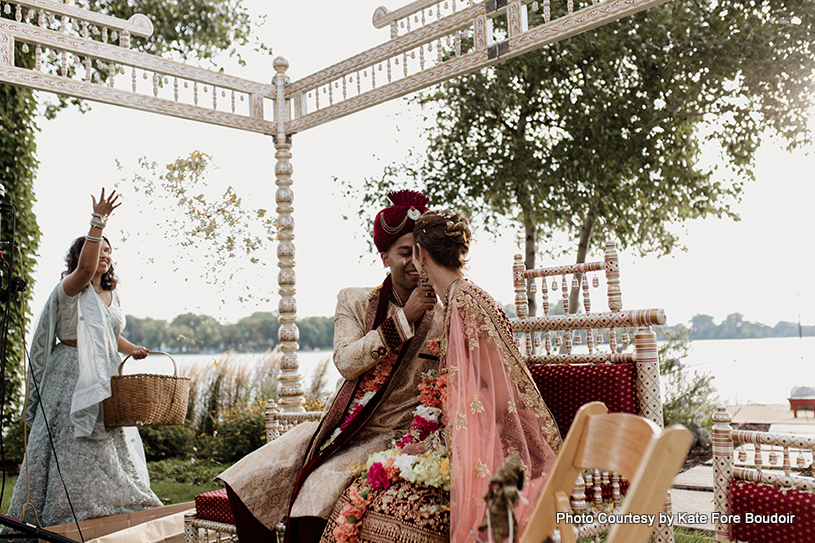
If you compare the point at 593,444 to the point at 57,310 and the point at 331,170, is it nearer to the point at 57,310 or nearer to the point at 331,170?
the point at 57,310

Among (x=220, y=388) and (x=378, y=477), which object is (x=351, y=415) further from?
(x=220, y=388)

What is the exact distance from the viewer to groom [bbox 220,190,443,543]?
2.50m

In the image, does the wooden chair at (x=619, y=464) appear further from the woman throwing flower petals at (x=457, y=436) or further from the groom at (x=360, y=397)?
the groom at (x=360, y=397)

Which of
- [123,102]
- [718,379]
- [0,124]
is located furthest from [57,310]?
[718,379]

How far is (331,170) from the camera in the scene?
802 cm

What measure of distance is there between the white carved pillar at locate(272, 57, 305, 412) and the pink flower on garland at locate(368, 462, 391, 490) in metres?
2.81

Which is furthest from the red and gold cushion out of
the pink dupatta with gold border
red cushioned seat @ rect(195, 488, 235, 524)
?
red cushioned seat @ rect(195, 488, 235, 524)

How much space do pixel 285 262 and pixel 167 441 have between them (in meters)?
3.56

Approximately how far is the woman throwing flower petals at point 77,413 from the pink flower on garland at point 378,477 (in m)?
2.30

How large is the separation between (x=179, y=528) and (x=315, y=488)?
2.16 metres

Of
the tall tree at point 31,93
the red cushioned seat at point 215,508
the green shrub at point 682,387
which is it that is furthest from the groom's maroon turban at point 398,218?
the green shrub at point 682,387

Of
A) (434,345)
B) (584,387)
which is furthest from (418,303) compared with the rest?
(584,387)

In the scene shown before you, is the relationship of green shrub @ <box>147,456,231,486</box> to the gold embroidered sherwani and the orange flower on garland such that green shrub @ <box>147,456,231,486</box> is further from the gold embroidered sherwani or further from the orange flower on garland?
the orange flower on garland

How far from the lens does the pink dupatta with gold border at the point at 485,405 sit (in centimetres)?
193
